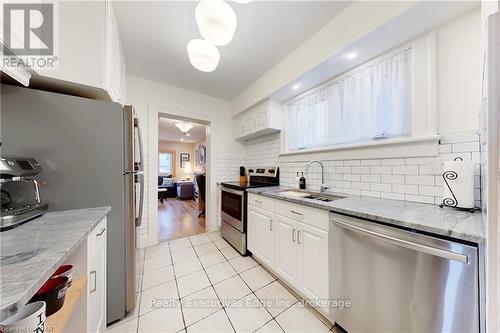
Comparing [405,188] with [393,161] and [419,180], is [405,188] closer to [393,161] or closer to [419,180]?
[419,180]

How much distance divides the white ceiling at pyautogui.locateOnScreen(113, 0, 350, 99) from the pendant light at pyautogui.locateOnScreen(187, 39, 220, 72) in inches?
17.5

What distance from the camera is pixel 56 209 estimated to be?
1.17 metres

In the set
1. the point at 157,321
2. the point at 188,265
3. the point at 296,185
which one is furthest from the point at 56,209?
the point at 296,185

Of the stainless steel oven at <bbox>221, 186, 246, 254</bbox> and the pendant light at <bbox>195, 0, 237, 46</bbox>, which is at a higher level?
the pendant light at <bbox>195, 0, 237, 46</bbox>

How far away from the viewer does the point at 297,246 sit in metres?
1.63

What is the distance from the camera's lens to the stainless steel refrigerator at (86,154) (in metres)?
1.08

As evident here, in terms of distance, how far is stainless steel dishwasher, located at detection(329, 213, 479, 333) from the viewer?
80 centimetres

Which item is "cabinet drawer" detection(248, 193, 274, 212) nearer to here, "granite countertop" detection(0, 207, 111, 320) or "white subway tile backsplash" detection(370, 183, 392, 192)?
"white subway tile backsplash" detection(370, 183, 392, 192)

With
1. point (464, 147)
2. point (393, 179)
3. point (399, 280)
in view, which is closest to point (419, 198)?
point (393, 179)

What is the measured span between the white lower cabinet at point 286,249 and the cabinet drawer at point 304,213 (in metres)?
0.06

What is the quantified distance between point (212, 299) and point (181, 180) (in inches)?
298

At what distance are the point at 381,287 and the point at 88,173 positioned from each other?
6.70ft

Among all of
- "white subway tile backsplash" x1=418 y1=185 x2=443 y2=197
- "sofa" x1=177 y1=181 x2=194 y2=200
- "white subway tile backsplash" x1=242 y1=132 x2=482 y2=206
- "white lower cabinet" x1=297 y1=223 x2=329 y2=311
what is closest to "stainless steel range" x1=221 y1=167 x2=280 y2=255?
"white subway tile backsplash" x1=242 y1=132 x2=482 y2=206

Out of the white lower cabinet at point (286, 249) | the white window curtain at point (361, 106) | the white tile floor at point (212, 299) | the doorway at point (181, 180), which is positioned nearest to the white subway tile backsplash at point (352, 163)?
the white window curtain at point (361, 106)
